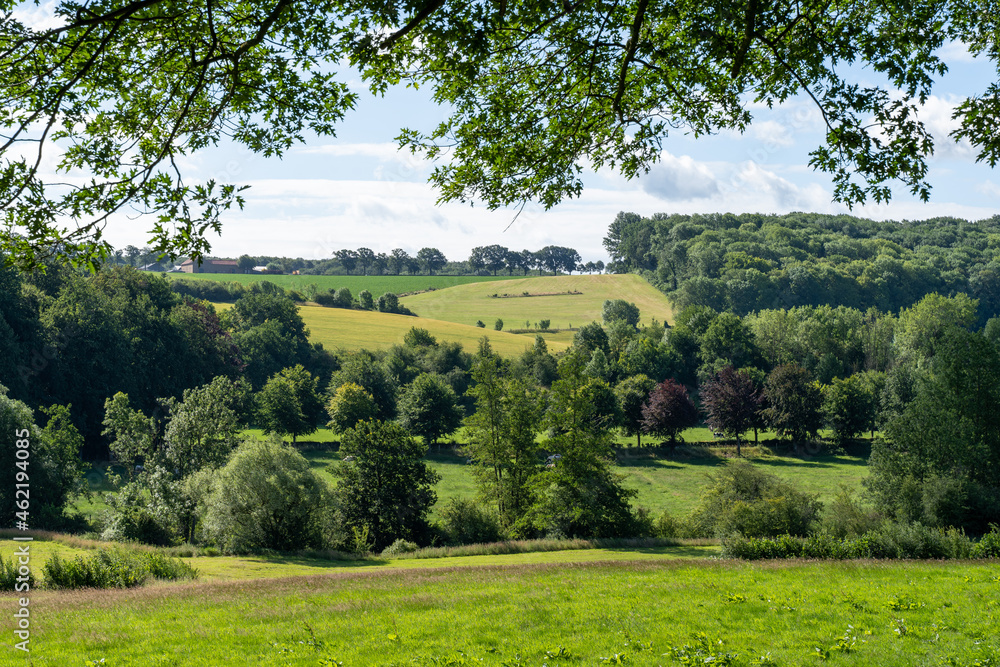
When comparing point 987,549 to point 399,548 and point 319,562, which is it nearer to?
point 319,562

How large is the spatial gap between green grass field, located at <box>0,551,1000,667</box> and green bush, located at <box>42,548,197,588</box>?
52.9 inches

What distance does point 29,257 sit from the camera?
6.89m

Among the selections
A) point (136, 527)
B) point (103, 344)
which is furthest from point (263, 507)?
point (103, 344)

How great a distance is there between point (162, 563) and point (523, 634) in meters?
14.5

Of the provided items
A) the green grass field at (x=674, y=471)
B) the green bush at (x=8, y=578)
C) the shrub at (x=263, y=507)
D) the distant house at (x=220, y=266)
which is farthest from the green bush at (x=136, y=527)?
the distant house at (x=220, y=266)

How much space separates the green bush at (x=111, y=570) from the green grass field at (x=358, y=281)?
10908 cm

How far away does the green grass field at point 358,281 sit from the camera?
13312 centimetres

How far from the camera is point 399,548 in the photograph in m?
34.9

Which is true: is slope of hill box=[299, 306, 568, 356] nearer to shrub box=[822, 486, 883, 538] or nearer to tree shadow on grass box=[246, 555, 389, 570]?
tree shadow on grass box=[246, 555, 389, 570]

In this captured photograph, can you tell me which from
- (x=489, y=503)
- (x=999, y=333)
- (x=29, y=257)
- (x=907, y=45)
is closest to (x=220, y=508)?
(x=489, y=503)

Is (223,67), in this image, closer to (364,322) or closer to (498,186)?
(498,186)

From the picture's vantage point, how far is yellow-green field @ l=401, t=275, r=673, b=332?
128750 millimetres

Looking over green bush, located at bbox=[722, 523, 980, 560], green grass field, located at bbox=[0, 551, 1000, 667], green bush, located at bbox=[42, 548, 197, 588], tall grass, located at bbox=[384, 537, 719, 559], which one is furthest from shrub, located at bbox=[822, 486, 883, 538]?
green bush, located at bbox=[42, 548, 197, 588]

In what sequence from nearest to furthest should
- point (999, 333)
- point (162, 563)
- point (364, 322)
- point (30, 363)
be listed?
point (162, 563) < point (30, 363) < point (999, 333) < point (364, 322)
